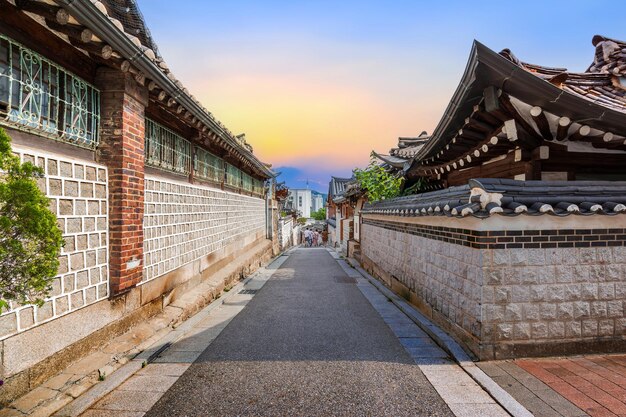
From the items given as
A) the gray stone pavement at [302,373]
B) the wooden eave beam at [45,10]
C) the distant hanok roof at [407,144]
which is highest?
the distant hanok roof at [407,144]

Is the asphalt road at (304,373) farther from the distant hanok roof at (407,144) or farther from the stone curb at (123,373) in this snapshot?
the distant hanok roof at (407,144)

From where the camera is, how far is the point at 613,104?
539cm

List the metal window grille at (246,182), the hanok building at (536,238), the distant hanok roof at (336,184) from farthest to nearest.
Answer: the distant hanok roof at (336,184) → the metal window grille at (246,182) → the hanok building at (536,238)

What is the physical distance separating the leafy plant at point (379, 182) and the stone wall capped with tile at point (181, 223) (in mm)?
5522

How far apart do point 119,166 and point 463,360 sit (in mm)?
5663

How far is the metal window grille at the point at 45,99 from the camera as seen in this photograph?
3.67 m

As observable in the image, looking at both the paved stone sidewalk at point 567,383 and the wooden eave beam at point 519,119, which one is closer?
the paved stone sidewalk at point 567,383

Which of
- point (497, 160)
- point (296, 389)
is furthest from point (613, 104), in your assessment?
point (296, 389)

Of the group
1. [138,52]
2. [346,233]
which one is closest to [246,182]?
[138,52]

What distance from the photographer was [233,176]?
44.5ft

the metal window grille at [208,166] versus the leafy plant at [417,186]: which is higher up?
the metal window grille at [208,166]

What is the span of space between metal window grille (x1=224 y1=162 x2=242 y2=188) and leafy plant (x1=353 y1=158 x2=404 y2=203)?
16.8ft

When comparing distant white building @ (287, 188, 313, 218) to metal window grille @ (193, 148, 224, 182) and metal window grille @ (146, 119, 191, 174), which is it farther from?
metal window grille @ (146, 119, 191, 174)

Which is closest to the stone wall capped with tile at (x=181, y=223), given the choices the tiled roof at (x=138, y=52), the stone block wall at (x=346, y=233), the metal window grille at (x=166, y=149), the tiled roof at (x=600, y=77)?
the metal window grille at (x=166, y=149)
